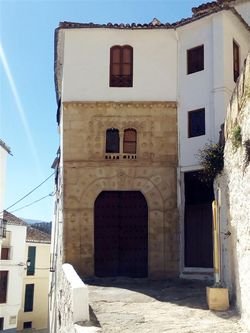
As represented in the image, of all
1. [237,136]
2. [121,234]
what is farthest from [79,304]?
[121,234]

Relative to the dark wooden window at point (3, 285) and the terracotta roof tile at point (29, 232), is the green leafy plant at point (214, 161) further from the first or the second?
the dark wooden window at point (3, 285)

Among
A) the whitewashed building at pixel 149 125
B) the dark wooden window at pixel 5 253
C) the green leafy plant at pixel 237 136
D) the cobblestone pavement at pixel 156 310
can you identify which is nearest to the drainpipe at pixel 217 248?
the cobblestone pavement at pixel 156 310

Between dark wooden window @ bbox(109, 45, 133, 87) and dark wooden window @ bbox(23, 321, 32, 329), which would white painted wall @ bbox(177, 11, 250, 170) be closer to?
dark wooden window @ bbox(109, 45, 133, 87)

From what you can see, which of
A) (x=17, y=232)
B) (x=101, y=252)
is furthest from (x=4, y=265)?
(x=101, y=252)

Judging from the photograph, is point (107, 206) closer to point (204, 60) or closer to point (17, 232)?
point (204, 60)

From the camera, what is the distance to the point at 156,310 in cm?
877

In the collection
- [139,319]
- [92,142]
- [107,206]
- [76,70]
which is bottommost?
[139,319]

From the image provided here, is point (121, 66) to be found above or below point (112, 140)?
above

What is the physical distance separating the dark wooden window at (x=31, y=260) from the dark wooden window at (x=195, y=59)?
22.8 m

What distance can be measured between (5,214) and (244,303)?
83.1 feet

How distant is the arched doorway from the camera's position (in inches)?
536

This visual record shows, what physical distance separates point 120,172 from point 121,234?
190 cm

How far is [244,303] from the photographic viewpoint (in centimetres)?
744

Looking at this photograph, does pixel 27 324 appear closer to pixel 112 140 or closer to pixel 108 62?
pixel 112 140
